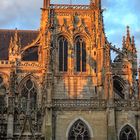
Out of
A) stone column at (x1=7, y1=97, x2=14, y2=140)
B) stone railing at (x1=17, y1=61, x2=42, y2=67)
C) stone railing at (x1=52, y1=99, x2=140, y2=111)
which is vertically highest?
stone railing at (x1=17, y1=61, x2=42, y2=67)

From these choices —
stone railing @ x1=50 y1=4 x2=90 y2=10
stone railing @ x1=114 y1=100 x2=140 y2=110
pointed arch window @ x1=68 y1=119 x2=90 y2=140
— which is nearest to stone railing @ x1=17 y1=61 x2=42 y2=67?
stone railing @ x1=50 y1=4 x2=90 y2=10

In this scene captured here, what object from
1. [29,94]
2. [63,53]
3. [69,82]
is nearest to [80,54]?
[63,53]

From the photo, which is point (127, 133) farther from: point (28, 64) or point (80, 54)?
point (28, 64)

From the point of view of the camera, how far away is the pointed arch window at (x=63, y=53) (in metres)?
38.2

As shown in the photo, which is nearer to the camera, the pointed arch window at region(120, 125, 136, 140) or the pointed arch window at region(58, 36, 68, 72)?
the pointed arch window at region(120, 125, 136, 140)

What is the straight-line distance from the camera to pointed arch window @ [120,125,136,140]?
31828 mm

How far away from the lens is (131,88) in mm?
37656

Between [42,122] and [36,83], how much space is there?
20.1 ft

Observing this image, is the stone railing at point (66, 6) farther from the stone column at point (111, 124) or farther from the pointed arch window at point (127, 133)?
the pointed arch window at point (127, 133)

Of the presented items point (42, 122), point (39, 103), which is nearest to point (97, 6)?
point (39, 103)

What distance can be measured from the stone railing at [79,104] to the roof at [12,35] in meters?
10.7

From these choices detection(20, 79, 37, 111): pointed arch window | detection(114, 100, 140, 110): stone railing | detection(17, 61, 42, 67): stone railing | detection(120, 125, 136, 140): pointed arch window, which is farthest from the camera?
detection(17, 61, 42, 67): stone railing

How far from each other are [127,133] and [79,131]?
3.82m

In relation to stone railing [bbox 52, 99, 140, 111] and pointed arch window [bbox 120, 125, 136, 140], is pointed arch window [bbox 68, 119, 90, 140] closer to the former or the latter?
stone railing [bbox 52, 99, 140, 111]
